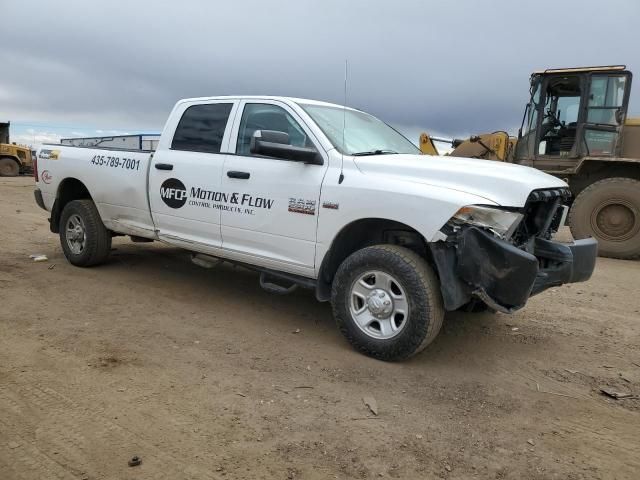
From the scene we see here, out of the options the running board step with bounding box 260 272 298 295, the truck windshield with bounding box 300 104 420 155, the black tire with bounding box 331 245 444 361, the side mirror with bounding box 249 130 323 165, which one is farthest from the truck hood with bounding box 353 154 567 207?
the running board step with bounding box 260 272 298 295

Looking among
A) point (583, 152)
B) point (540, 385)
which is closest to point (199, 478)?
point (540, 385)

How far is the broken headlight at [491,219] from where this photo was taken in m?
3.64

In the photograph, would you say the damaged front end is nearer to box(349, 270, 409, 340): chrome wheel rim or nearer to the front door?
box(349, 270, 409, 340): chrome wheel rim

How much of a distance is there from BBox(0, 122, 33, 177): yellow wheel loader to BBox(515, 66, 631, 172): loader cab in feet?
79.5

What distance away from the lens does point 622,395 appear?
3.69m

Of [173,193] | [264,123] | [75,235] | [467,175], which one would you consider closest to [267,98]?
[264,123]

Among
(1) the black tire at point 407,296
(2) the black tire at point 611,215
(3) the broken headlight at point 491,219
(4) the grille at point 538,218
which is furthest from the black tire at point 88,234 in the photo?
(2) the black tire at point 611,215

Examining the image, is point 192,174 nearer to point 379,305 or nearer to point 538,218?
point 379,305

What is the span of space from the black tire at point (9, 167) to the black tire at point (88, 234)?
22633 mm

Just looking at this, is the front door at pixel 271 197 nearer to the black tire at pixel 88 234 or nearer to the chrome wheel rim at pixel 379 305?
the chrome wheel rim at pixel 379 305

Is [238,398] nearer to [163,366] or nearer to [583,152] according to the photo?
[163,366]

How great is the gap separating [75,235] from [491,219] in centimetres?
500

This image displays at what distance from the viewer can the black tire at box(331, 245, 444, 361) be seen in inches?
148

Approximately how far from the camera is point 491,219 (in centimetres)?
366
